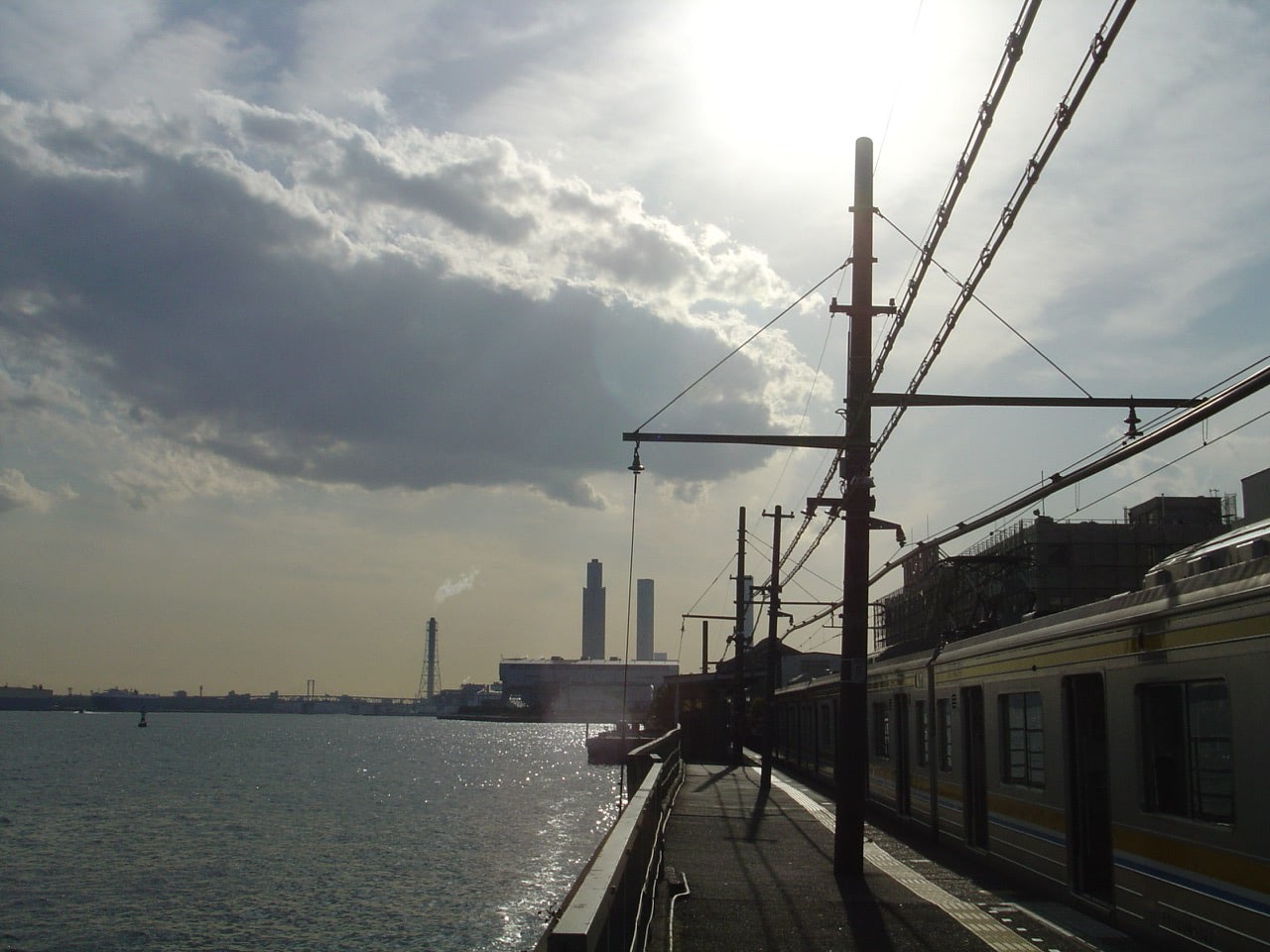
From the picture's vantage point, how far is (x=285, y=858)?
40469mm

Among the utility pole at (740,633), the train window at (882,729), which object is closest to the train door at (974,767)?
the train window at (882,729)

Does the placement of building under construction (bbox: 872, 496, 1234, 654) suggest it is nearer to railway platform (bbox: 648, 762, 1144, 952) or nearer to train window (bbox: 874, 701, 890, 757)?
train window (bbox: 874, 701, 890, 757)

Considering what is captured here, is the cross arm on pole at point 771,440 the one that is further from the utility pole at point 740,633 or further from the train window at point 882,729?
the utility pole at point 740,633

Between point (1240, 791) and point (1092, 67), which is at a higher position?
point (1092, 67)

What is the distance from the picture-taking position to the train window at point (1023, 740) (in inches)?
492

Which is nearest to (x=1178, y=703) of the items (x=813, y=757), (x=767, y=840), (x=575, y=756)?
(x=767, y=840)

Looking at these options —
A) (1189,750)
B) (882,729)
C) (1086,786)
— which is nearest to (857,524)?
(1086,786)

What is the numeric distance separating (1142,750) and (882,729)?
40.0 feet

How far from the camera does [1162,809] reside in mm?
9367

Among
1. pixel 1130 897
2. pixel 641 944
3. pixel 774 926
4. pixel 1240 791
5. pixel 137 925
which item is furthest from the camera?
pixel 137 925

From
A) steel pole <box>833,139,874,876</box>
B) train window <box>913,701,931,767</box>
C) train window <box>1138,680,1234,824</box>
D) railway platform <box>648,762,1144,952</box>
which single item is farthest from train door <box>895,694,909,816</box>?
train window <box>1138,680,1234,824</box>

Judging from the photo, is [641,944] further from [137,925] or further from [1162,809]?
[137,925]

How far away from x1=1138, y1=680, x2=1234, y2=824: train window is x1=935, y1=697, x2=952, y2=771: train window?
6652 mm

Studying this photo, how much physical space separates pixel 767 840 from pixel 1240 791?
10.2 m
